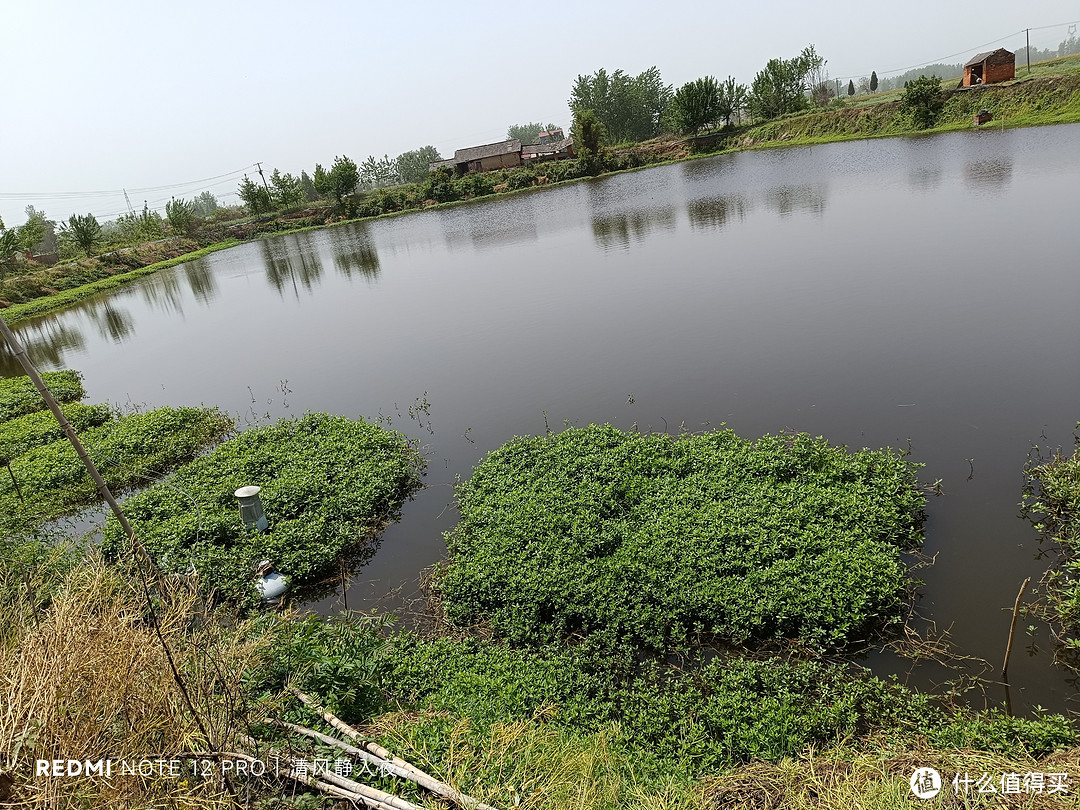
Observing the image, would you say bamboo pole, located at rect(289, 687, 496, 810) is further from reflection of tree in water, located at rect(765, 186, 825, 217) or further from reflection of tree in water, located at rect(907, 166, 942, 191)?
reflection of tree in water, located at rect(907, 166, 942, 191)

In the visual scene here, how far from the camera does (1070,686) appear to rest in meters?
5.23

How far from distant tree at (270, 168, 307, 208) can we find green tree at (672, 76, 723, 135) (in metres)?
48.0

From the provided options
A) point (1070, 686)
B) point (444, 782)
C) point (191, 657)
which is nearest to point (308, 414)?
point (191, 657)

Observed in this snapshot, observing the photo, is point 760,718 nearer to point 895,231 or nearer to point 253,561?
point 253,561

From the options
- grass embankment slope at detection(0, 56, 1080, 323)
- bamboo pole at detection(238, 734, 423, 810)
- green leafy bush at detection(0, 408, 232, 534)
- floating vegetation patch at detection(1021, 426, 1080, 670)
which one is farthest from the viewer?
grass embankment slope at detection(0, 56, 1080, 323)

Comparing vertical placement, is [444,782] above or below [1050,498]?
above

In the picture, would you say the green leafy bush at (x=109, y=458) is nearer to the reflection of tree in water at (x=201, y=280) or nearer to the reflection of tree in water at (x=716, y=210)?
the reflection of tree in water at (x=201, y=280)

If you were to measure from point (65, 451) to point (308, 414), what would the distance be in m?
5.36

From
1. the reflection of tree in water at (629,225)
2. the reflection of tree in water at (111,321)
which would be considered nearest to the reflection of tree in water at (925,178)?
the reflection of tree in water at (629,225)

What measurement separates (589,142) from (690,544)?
60.5 meters

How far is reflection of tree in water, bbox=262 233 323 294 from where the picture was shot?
32.3 meters

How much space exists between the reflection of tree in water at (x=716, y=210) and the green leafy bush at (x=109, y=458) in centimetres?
2071

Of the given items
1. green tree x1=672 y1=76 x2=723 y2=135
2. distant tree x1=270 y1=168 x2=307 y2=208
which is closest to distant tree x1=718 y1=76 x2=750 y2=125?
green tree x1=672 y1=76 x2=723 y2=135

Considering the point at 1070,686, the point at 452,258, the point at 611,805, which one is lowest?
the point at 1070,686
